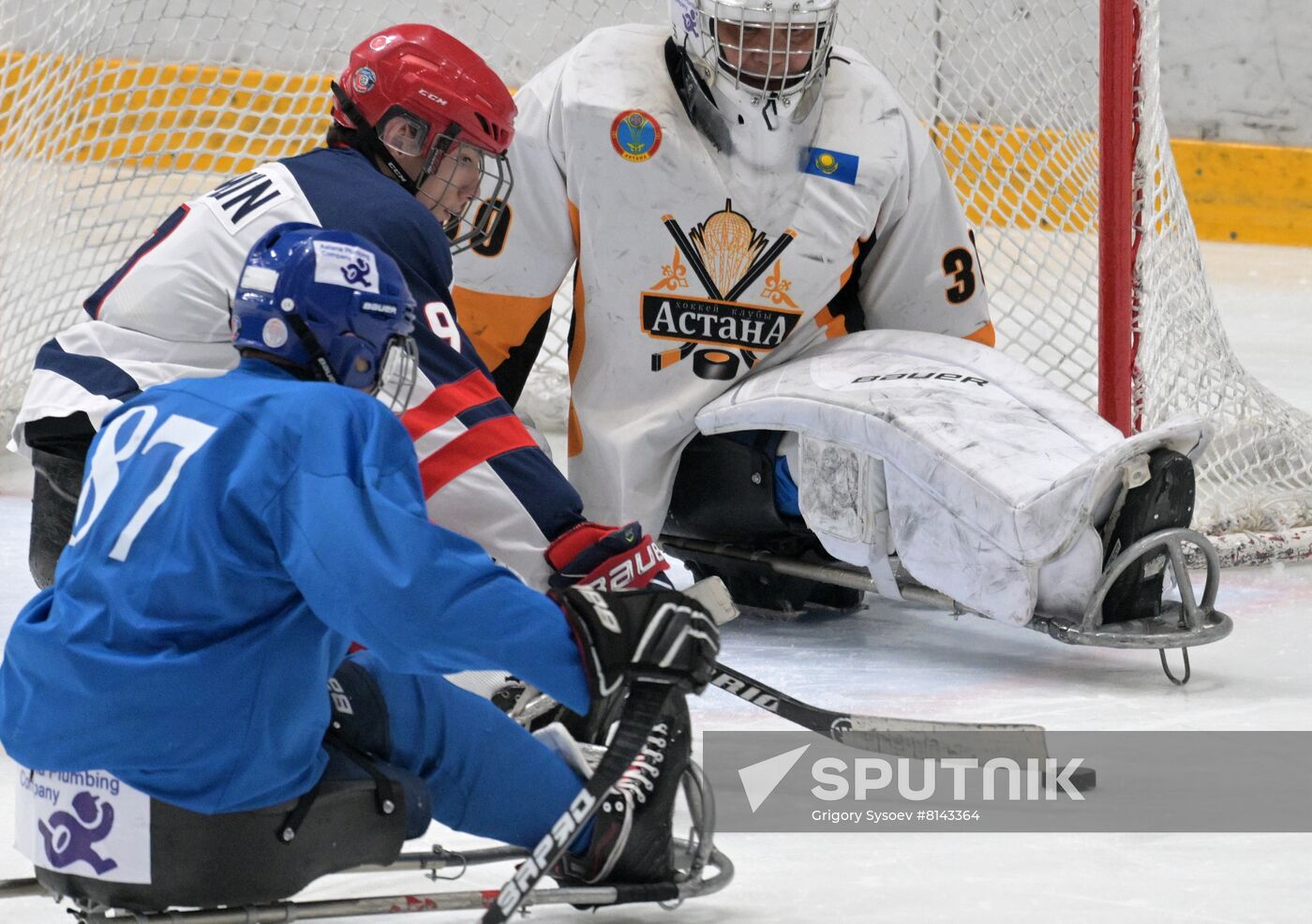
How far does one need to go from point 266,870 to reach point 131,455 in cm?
41

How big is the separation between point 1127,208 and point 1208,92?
4.61 meters

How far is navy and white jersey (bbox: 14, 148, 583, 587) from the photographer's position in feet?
8.55

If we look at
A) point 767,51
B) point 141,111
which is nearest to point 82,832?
point 767,51

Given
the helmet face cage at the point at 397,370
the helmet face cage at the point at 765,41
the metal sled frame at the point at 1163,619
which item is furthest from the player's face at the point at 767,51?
the helmet face cage at the point at 397,370

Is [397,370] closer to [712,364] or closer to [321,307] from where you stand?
[321,307]

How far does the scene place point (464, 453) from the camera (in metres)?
2.63

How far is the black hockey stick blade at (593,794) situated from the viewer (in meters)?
1.83

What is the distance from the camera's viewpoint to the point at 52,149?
15.2 ft

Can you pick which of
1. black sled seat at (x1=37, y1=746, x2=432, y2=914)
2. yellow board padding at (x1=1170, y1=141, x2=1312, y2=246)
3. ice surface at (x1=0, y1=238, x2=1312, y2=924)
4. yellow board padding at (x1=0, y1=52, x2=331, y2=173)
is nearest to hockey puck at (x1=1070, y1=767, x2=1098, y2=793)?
ice surface at (x1=0, y1=238, x2=1312, y2=924)

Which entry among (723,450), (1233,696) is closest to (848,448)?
(723,450)

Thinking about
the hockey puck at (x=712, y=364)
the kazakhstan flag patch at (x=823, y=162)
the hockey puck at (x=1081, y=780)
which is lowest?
the hockey puck at (x=1081, y=780)

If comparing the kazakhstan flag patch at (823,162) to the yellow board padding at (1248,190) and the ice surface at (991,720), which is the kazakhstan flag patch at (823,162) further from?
the yellow board padding at (1248,190)

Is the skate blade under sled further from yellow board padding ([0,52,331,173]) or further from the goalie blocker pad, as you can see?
yellow board padding ([0,52,331,173])

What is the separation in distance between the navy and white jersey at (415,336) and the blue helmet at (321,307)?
685 mm
